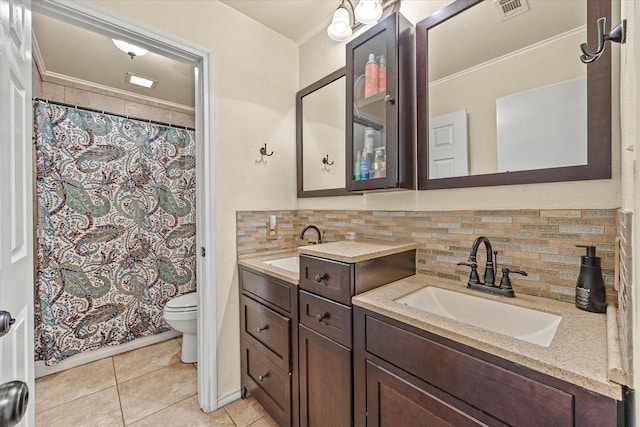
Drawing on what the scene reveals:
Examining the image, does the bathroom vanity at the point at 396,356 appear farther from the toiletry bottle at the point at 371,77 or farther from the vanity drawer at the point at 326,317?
the toiletry bottle at the point at 371,77

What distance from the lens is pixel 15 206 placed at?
80cm

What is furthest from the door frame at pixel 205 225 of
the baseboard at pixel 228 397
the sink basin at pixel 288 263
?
the sink basin at pixel 288 263

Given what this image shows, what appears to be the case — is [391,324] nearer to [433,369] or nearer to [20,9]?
[433,369]

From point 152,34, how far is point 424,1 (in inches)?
55.8

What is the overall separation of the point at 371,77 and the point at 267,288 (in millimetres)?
1242

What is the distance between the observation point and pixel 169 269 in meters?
2.59

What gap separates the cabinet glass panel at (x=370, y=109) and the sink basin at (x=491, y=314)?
60 cm

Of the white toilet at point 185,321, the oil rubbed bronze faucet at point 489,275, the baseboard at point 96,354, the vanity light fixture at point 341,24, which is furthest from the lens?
the white toilet at point 185,321

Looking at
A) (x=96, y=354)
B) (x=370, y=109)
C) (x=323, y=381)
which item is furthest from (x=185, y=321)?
(x=370, y=109)

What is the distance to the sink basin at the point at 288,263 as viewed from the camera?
1.78 meters

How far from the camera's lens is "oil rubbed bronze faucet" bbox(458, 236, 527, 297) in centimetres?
107

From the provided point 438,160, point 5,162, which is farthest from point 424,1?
point 5,162

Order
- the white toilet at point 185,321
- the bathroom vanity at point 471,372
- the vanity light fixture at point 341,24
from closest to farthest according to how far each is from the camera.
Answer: the bathroom vanity at point 471,372, the vanity light fixture at point 341,24, the white toilet at point 185,321

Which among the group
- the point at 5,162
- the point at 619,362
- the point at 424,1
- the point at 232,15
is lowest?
the point at 619,362
